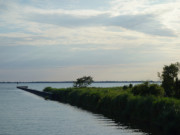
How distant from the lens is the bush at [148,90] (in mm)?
58344

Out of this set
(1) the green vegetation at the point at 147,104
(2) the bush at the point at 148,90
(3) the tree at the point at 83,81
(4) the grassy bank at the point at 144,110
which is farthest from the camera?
(3) the tree at the point at 83,81

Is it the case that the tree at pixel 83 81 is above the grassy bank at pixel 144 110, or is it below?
above

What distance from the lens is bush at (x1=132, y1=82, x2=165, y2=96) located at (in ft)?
191

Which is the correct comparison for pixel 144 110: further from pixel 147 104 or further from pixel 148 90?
pixel 148 90

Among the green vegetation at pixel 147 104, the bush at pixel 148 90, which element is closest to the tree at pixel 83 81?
the green vegetation at pixel 147 104

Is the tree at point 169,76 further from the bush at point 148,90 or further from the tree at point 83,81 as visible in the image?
the tree at point 83,81

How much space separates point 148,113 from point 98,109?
22026 millimetres

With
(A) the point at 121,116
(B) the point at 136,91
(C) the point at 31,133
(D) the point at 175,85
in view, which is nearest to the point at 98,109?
(B) the point at 136,91

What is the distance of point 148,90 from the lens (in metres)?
59.0

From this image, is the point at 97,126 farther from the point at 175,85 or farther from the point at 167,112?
the point at 175,85

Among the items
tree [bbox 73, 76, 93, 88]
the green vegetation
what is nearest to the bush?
the green vegetation

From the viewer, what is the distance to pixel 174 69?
7038 cm

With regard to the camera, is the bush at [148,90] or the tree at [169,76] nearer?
the bush at [148,90]

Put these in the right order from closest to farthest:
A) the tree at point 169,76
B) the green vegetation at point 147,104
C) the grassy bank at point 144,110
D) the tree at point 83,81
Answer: the grassy bank at point 144,110 → the green vegetation at point 147,104 → the tree at point 169,76 → the tree at point 83,81
